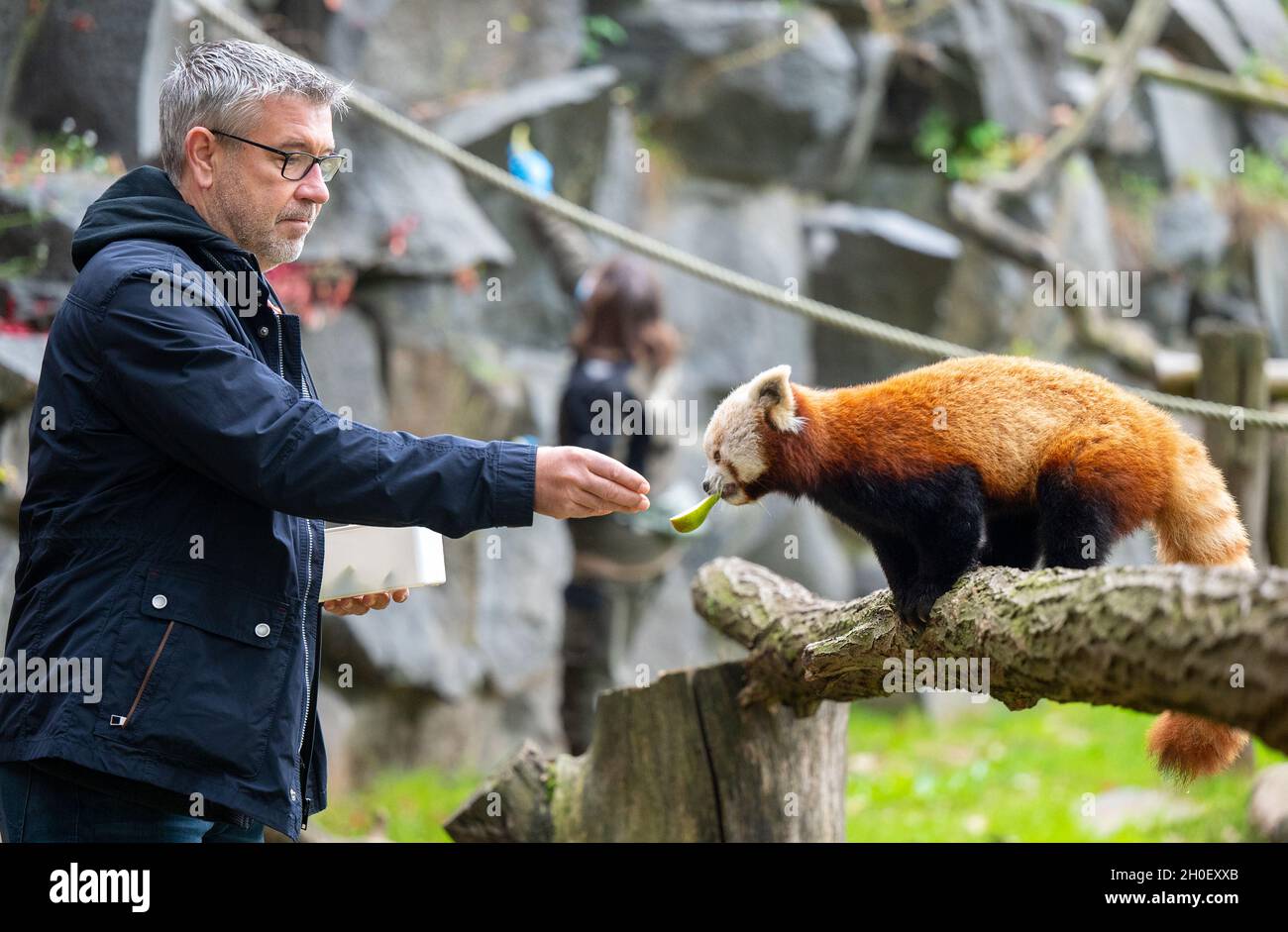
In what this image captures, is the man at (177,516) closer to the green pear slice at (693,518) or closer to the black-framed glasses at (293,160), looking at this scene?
the black-framed glasses at (293,160)

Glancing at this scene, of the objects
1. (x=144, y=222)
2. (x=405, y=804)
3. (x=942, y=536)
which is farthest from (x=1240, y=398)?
(x=144, y=222)

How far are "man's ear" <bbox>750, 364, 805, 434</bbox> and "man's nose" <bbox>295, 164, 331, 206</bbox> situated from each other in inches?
40.6

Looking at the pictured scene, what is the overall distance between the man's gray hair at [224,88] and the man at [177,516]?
0.57 feet

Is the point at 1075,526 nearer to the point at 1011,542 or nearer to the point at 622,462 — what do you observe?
the point at 1011,542

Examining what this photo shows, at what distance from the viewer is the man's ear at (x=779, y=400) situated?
2777 mm

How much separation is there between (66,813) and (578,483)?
1.01 m

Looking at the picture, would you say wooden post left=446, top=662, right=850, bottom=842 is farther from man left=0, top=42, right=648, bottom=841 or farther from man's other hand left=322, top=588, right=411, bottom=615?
man left=0, top=42, right=648, bottom=841

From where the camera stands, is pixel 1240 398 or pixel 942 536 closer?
pixel 942 536

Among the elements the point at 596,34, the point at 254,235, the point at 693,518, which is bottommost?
the point at 693,518

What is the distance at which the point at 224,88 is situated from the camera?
2.27 metres

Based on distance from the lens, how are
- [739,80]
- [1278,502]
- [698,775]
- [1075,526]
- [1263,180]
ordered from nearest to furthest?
1. [1075,526]
2. [698,775]
3. [1278,502]
4. [739,80]
5. [1263,180]

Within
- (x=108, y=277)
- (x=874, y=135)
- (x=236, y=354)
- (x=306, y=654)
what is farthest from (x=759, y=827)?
(x=874, y=135)

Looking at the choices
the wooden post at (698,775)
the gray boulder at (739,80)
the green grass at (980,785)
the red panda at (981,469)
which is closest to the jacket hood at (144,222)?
the red panda at (981,469)
